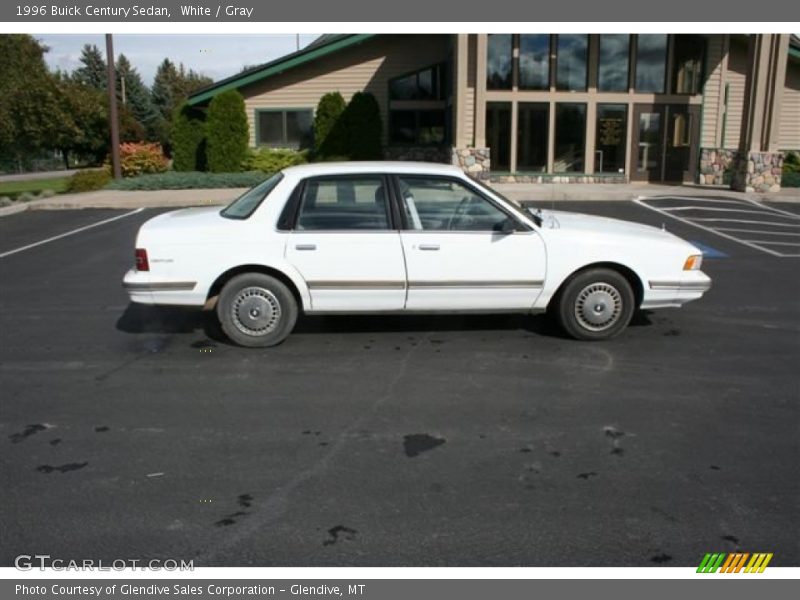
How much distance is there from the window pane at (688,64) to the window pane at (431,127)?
741 cm

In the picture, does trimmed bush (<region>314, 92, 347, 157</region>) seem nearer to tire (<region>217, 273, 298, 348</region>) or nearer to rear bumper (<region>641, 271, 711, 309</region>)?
tire (<region>217, 273, 298, 348</region>)

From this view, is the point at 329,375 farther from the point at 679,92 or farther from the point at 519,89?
the point at 679,92

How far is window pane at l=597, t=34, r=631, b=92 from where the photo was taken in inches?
878

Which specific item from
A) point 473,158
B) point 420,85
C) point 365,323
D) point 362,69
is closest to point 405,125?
point 420,85

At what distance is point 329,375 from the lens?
5.60 metres

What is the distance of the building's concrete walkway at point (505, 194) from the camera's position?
17766 mm

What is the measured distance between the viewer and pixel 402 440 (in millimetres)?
4438

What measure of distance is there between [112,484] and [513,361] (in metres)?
3.22

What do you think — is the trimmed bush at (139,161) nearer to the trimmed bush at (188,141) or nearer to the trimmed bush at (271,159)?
the trimmed bush at (188,141)

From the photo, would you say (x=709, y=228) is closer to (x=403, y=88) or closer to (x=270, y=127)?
(x=403, y=88)

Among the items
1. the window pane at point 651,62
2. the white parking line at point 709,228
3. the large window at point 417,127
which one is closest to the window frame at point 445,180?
the white parking line at point 709,228

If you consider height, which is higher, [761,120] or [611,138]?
[761,120]

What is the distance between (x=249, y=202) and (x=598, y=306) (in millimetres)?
3237

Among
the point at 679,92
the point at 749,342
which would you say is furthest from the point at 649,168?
the point at 749,342
